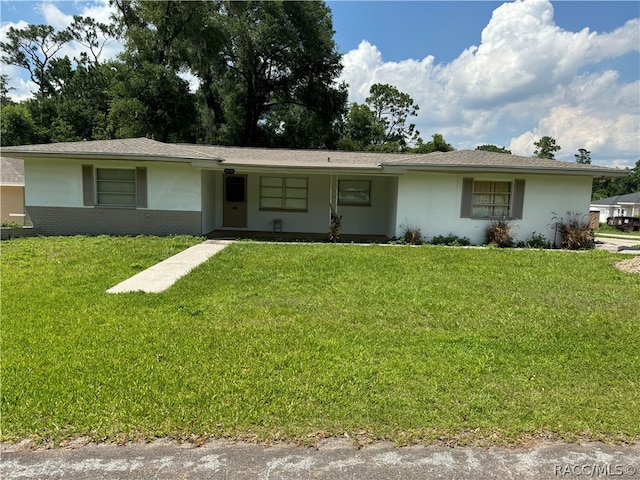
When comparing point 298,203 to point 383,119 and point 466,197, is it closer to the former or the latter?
point 466,197

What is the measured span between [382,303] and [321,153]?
11.2 m

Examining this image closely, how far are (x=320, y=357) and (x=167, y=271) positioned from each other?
4599 mm

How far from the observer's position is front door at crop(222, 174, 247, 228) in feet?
46.5

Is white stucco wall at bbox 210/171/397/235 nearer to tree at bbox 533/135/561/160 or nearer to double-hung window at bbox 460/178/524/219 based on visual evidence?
double-hung window at bbox 460/178/524/219

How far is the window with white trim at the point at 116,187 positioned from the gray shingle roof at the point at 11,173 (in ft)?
24.1

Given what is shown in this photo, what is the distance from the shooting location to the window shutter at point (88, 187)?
11922mm

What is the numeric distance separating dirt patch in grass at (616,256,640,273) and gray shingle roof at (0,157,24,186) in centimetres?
2061

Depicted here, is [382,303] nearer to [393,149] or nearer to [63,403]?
[63,403]

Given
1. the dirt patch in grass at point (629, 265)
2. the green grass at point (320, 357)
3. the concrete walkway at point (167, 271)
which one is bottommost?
the green grass at point (320, 357)

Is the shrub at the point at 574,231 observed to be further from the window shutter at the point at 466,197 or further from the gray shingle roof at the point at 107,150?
the gray shingle roof at the point at 107,150

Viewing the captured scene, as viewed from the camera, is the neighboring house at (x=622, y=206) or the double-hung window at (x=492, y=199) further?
the neighboring house at (x=622, y=206)

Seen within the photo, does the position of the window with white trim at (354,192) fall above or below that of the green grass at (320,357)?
above

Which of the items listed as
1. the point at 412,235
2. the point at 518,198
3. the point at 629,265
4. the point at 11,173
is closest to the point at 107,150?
the point at 412,235

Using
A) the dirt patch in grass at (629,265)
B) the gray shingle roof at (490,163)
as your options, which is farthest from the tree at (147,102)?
the dirt patch in grass at (629,265)
